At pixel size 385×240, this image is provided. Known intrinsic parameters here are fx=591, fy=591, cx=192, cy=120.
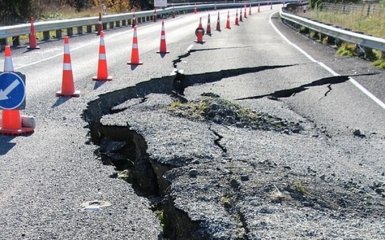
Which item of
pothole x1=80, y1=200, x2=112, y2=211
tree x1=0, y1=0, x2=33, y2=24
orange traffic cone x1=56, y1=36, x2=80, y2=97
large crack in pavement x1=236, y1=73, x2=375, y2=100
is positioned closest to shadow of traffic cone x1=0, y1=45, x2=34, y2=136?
orange traffic cone x1=56, y1=36, x2=80, y2=97

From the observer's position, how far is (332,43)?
841 inches

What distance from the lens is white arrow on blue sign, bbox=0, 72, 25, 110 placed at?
6.82 meters

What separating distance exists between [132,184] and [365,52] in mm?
12129

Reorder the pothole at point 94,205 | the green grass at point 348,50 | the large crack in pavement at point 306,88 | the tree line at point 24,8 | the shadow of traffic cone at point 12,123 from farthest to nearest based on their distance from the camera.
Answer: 1. the tree line at point 24,8
2. the green grass at point 348,50
3. the large crack in pavement at point 306,88
4. the shadow of traffic cone at point 12,123
5. the pothole at point 94,205

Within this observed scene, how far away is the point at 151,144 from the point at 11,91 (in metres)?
1.97

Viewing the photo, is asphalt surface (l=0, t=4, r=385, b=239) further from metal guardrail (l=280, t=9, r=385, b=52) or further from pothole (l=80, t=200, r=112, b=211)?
metal guardrail (l=280, t=9, r=385, b=52)

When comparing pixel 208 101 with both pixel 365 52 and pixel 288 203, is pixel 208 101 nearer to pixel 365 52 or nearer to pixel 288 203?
pixel 288 203

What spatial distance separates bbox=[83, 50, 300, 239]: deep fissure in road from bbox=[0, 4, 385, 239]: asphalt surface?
78 millimetres

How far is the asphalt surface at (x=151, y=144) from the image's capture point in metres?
4.03

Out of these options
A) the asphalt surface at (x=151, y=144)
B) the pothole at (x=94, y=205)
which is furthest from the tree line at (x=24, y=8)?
the pothole at (x=94, y=205)

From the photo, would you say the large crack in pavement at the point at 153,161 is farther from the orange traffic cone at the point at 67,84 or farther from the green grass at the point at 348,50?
the green grass at the point at 348,50

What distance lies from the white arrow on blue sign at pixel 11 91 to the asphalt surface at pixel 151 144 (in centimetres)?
42

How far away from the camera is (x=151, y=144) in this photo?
599cm

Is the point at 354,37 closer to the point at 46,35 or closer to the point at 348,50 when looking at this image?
the point at 348,50
